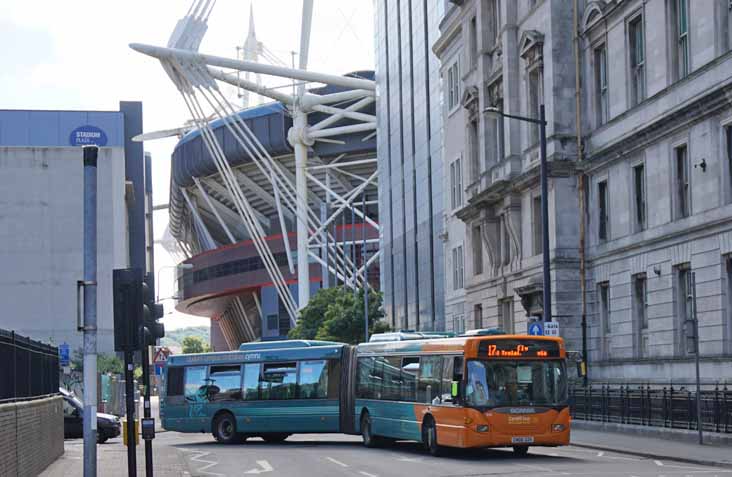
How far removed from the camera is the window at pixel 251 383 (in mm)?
36250

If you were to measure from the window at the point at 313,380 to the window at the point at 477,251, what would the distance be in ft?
73.4

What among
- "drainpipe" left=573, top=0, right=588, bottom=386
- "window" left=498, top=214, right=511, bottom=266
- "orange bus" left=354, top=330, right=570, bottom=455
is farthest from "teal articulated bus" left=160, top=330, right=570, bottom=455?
"window" left=498, top=214, right=511, bottom=266

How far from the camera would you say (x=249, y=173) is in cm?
11850

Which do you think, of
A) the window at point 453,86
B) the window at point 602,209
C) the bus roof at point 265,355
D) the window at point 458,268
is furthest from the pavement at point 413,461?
the window at point 453,86

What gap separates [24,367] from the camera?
22.8m

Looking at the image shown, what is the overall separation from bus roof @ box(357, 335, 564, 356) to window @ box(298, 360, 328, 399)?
2.43 meters

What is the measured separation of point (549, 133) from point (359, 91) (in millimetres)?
56434

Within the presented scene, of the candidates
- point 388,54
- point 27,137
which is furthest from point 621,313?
point 27,137

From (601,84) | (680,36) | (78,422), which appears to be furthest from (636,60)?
(78,422)

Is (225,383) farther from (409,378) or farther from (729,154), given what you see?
(729,154)

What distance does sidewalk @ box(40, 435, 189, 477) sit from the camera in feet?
80.2

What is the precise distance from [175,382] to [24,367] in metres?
15.3

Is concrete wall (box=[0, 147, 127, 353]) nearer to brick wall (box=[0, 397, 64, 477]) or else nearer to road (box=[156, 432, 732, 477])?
road (box=[156, 432, 732, 477])

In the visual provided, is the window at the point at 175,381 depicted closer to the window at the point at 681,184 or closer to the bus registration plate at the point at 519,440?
the bus registration plate at the point at 519,440
